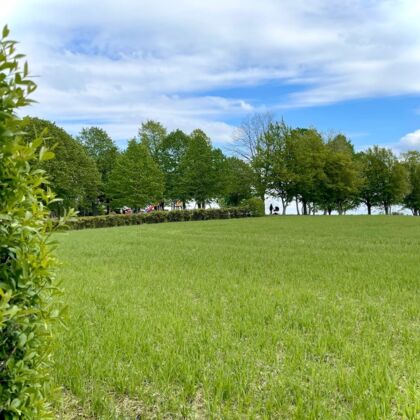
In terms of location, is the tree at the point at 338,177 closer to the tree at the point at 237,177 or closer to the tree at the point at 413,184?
the tree at the point at 237,177

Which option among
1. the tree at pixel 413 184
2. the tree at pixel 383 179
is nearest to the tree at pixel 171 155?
the tree at pixel 383 179

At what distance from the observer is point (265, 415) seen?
2.49m

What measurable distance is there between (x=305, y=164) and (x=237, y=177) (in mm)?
8226

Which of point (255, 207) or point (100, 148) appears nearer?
point (255, 207)

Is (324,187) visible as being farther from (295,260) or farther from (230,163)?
(295,260)

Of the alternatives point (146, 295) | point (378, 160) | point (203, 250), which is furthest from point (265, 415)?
point (378, 160)

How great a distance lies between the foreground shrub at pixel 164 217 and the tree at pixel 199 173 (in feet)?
28.9

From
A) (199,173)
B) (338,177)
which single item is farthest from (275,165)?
(199,173)

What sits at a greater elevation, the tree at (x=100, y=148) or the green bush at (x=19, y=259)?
the tree at (x=100, y=148)

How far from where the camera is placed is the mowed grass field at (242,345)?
8.79 feet

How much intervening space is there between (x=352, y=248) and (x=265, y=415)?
9.76 m

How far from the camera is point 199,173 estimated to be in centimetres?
4241

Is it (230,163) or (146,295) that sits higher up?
(230,163)

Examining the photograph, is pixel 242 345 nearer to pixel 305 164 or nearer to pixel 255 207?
pixel 255 207
